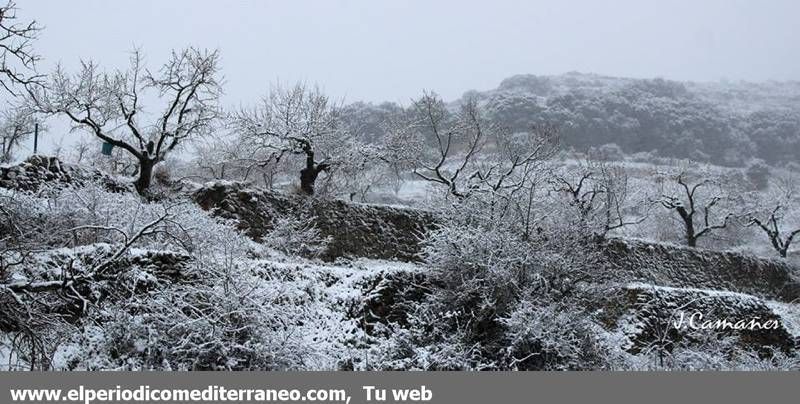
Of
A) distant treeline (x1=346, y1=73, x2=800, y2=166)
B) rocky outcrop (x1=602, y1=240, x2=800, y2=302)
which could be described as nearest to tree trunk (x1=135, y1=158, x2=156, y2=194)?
rocky outcrop (x1=602, y1=240, x2=800, y2=302)

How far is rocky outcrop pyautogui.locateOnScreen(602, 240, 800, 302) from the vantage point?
19.0 metres

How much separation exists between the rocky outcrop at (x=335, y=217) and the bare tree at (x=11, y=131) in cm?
1313

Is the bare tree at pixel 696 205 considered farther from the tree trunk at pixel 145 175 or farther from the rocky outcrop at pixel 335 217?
the tree trunk at pixel 145 175

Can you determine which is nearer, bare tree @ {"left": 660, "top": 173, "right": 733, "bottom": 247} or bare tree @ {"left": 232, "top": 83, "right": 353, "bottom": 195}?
bare tree @ {"left": 232, "top": 83, "right": 353, "bottom": 195}

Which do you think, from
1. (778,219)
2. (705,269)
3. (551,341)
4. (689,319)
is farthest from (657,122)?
(551,341)

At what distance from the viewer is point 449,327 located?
31.0 ft

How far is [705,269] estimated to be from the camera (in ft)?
66.9

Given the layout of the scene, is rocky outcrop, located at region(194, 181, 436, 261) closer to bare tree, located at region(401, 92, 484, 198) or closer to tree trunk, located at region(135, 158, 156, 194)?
tree trunk, located at region(135, 158, 156, 194)

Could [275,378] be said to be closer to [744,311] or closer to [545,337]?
[545,337]

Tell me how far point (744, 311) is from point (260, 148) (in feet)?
43.1

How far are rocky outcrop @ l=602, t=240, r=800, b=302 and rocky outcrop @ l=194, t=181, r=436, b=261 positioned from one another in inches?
239

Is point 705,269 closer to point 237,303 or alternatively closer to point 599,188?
point 599,188

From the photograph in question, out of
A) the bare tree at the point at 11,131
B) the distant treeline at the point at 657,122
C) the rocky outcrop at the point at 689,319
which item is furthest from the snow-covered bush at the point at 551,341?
the distant treeline at the point at 657,122

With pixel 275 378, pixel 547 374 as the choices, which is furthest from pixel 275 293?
pixel 547 374
